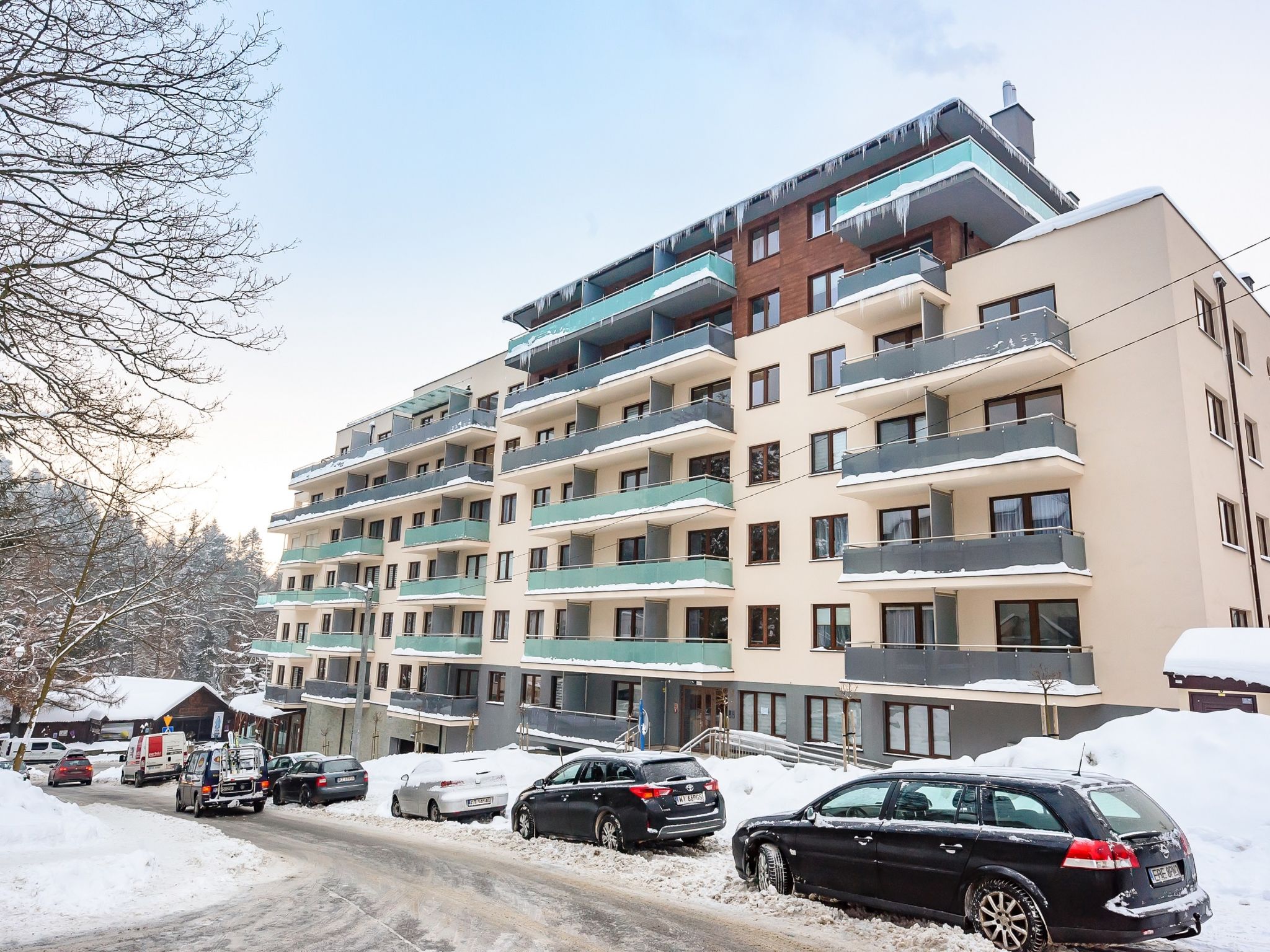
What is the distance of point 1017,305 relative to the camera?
70.5ft

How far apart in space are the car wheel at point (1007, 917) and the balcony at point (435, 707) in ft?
100.0

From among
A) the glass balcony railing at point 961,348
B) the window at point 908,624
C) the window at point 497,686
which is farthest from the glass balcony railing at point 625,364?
the window at point 497,686

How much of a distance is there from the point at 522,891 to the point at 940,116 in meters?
22.8

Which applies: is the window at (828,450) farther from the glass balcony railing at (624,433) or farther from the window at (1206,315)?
the window at (1206,315)

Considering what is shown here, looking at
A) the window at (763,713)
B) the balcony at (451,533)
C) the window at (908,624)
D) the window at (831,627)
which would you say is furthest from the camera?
the balcony at (451,533)

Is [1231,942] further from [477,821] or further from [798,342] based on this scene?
[798,342]

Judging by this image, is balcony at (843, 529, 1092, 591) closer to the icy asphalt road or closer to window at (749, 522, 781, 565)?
window at (749, 522, 781, 565)

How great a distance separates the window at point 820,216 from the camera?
2675cm

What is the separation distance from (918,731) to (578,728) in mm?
12081

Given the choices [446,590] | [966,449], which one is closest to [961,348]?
[966,449]

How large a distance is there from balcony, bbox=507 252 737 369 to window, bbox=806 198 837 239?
10.8 ft

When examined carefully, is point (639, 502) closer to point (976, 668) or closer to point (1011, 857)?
point (976, 668)

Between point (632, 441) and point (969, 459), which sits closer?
point (969, 459)

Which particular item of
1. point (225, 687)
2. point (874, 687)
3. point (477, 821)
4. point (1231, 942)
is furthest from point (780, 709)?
point (225, 687)
